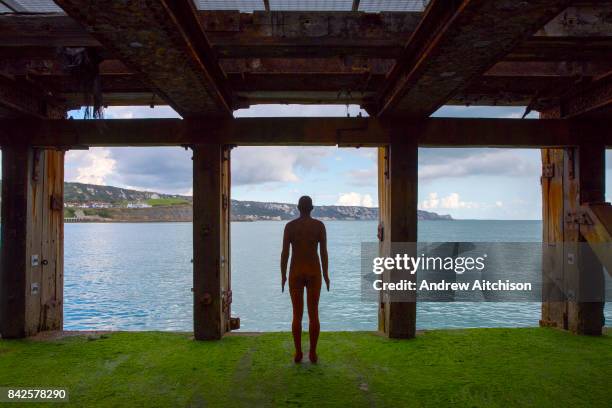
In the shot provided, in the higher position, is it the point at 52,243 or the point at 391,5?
the point at 391,5

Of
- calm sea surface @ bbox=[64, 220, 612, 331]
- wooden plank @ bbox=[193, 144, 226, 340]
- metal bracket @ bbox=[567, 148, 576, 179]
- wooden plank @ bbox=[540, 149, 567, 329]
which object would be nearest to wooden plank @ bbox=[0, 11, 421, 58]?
wooden plank @ bbox=[193, 144, 226, 340]

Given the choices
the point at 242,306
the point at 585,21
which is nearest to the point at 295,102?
the point at 585,21

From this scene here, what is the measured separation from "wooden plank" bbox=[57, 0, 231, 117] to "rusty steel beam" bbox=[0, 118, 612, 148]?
4.58 ft

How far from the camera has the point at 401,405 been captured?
4.46 metres

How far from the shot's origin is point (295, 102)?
7535mm

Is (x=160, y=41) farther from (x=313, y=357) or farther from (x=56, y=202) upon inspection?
(x=56, y=202)

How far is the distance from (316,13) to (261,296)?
29.6 m

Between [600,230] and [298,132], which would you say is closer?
[600,230]

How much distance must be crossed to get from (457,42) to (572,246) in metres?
5.32

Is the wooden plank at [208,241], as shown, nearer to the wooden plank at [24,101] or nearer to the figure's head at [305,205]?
the figure's head at [305,205]

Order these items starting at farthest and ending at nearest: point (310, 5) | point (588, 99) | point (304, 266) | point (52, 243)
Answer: point (52, 243)
point (588, 99)
point (304, 266)
point (310, 5)

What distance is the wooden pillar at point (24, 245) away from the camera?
7090 millimetres

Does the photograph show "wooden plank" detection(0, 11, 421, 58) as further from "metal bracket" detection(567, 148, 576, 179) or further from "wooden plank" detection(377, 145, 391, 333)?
"metal bracket" detection(567, 148, 576, 179)

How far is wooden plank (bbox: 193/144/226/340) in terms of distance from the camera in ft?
23.0
